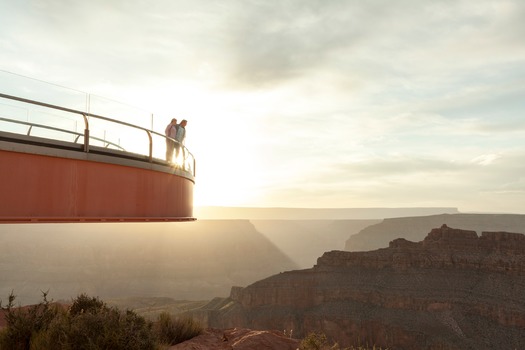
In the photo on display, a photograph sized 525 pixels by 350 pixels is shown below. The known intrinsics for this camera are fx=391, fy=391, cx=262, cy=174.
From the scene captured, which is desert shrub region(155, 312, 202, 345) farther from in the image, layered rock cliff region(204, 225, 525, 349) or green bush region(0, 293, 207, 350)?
layered rock cliff region(204, 225, 525, 349)

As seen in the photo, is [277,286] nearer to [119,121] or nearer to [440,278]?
[440,278]

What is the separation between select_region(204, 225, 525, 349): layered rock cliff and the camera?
61.8m

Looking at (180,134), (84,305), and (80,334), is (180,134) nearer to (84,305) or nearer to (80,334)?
(84,305)

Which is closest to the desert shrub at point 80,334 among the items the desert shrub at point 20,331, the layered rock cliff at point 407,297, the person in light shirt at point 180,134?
the desert shrub at point 20,331

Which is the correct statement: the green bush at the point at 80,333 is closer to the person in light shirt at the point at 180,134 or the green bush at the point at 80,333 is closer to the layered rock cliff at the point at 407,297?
the person in light shirt at the point at 180,134

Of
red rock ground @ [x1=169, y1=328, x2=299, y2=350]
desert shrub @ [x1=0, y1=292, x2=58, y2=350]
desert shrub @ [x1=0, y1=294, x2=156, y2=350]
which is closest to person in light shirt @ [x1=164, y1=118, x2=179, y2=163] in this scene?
desert shrub @ [x1=0, y1=294, x2=156, y2=350]

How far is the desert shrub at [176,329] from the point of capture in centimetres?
1355

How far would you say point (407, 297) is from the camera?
72.0 m

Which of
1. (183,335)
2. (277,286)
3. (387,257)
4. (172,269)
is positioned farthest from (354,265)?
(172,269)

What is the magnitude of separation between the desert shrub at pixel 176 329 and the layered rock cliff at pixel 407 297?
53.7 meters

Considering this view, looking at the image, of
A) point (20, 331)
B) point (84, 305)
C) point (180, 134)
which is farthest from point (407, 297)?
A: point (20, 331)

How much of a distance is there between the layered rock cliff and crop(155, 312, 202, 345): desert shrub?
53.7 metres

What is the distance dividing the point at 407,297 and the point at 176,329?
67.3m

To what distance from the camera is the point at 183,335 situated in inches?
552
